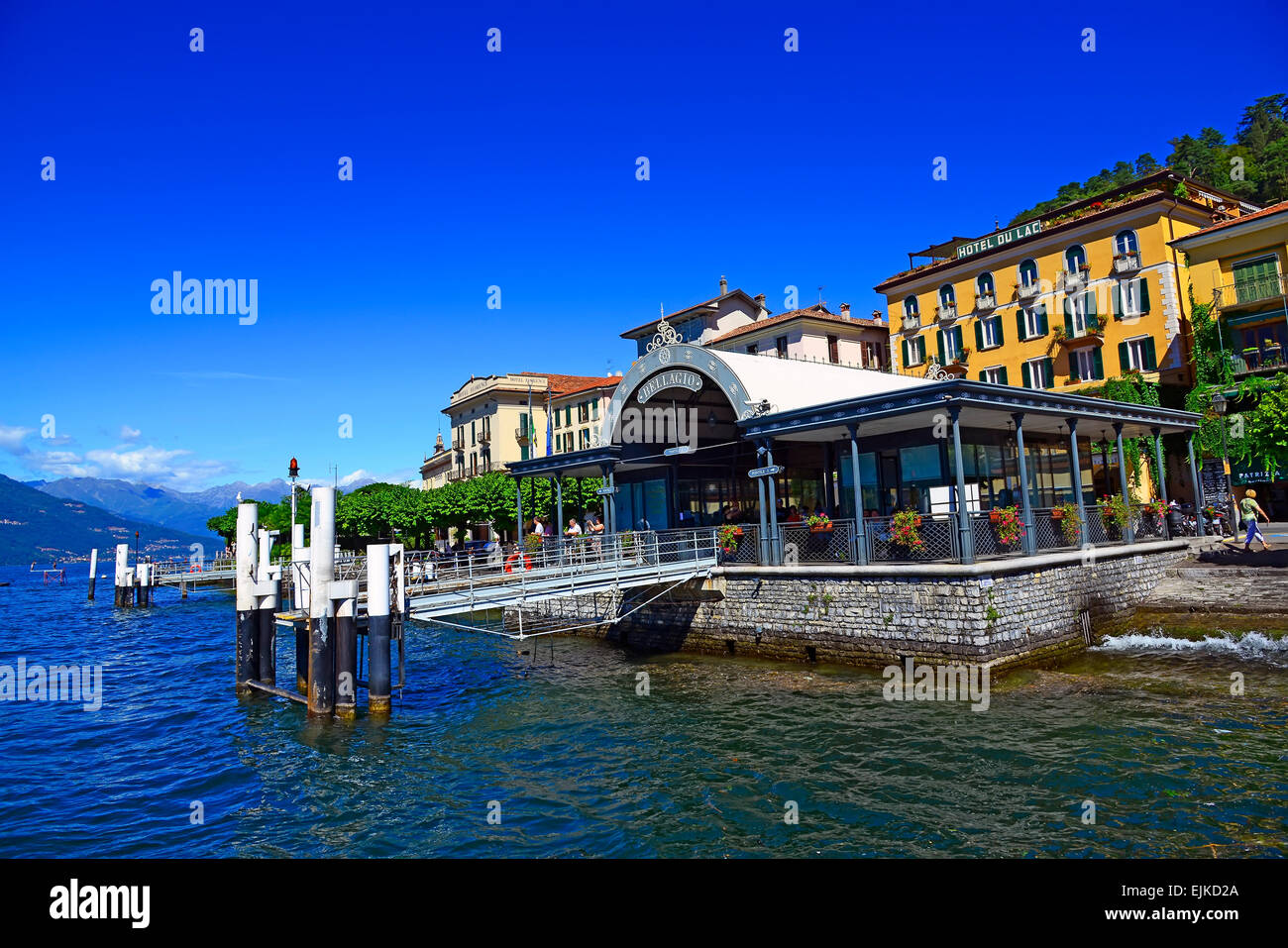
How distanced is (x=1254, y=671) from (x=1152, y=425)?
12461 mm

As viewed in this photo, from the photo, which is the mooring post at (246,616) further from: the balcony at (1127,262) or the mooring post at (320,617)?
the balcony at (1127,262)

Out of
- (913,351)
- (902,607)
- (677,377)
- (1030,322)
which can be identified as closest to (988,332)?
(1030,322)

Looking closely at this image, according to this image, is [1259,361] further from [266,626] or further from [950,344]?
[266,626]

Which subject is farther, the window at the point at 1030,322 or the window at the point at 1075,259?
the window at the point at 1030,322

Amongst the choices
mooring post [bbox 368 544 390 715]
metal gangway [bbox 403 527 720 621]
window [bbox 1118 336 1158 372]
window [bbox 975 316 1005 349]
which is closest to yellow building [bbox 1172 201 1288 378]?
window [bbox 1118 336 1158 372]

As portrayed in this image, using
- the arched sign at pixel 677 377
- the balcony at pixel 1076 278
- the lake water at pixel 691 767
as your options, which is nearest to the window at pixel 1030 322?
the balcony at pixel 1076 278

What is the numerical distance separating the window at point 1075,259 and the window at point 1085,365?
13.4 feet

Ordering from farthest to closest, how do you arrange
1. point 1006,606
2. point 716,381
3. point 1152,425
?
1. point 1152,425
2. point 716,381
3. point 1006,606

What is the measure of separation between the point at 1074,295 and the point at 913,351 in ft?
33.0

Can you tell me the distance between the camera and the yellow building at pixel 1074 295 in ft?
118

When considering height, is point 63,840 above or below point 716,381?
below

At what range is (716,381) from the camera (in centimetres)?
2523

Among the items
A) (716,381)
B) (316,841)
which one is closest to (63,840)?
(316,841)
